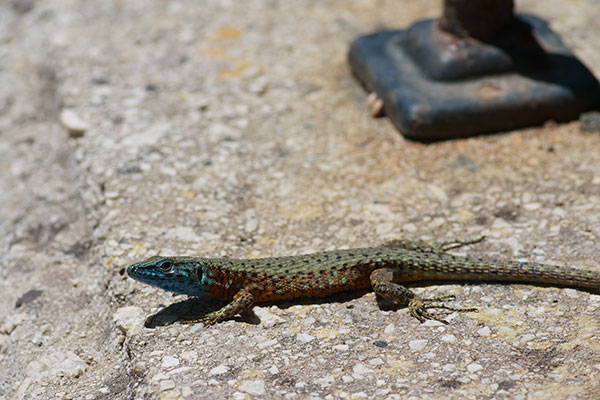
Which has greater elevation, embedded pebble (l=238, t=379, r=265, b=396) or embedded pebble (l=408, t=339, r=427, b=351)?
embedded pebble (l=238, t=379, r=265, b=396)

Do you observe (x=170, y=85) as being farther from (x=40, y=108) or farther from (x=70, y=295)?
(x=70, y=295)

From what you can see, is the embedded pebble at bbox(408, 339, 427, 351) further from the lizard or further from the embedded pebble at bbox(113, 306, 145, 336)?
the embedded pebble at bbox(113, 306, 145, 336)

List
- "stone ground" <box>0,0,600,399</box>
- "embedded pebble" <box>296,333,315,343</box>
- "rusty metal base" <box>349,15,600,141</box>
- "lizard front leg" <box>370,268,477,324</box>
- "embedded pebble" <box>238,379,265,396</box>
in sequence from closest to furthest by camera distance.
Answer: "embedded pebble" <box>238,379,265,396</box> < "stone ground" <box>0,0,600,399</box> < "embedded pebble" <box>296,333,315,343</box> < "lizard front leg" <box>370,268,477,324</box> < "rusty metal base" <box>349,15,600,141</box>

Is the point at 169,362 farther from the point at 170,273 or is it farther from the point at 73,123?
the point at 73,123

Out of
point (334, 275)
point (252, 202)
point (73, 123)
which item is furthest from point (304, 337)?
point (73, 123)

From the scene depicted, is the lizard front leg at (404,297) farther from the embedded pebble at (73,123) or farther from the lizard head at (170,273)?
the embedded pebble at (73,123)

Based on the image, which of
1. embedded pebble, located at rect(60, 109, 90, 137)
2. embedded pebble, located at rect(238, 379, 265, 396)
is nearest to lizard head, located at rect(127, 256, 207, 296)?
embedded pebble, located at rect(238, 379, 265, 396)

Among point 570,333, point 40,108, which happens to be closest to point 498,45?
point 570,333

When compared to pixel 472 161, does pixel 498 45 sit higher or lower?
higher
